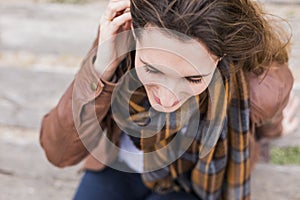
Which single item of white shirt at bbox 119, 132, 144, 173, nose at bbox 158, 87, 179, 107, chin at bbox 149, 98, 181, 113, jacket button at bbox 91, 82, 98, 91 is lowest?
white shirt at bbox 119, 132, 144, 173

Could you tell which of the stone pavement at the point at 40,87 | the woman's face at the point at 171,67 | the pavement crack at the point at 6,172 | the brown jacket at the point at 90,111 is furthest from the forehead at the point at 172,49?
the pavement crack at the point at 6,172

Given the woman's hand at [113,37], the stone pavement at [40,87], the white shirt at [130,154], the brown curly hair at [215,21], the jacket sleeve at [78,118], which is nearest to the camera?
the brown curly hair at [215,21]

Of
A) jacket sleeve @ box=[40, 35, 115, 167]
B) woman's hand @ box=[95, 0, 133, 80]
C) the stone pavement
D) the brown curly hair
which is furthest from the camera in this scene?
the stone pavement

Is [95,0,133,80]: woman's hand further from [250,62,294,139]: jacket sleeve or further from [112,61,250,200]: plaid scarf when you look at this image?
[250,62,294,139]: jacket sleeve

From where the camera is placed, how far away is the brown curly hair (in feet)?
2.58

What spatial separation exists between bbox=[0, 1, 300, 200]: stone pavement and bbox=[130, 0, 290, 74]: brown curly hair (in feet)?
1.77

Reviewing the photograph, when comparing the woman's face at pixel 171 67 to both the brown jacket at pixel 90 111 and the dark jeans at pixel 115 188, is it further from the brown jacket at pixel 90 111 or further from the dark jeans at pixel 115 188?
the dark jeans at pixel 115 188

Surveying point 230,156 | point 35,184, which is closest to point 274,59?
point 230,156

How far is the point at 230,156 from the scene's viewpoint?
1.10m

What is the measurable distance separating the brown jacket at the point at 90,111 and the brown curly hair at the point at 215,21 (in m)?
0.16

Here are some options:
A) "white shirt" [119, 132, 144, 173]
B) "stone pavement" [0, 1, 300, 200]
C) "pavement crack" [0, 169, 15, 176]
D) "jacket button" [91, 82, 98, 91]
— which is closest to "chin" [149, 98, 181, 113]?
"jacket button" [91, 82, 98, 91]

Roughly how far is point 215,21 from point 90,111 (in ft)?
1.11

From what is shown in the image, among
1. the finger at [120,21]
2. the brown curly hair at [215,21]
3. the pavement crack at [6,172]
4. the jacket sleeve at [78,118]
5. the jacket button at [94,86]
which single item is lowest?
the pavement crack at [6,172]

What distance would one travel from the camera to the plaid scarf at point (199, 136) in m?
0.99
